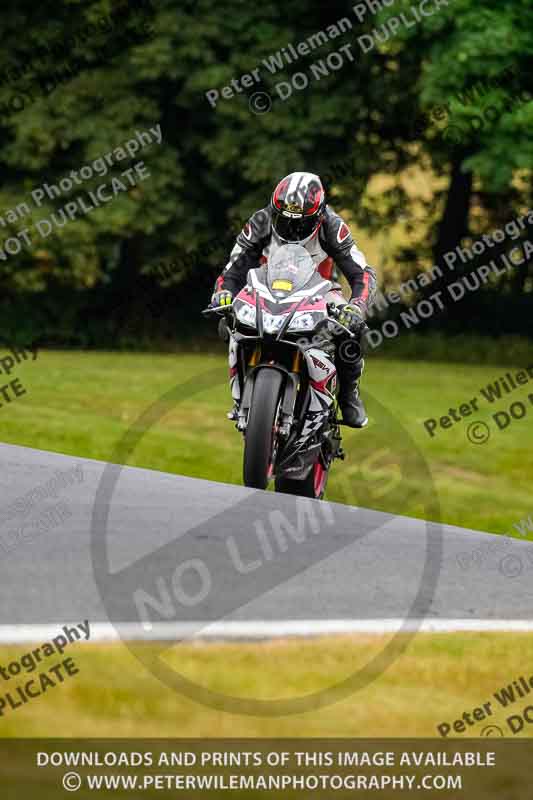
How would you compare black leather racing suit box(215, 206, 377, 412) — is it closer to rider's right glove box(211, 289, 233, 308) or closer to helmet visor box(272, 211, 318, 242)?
helmet visor box(272, 211, 318, 242)

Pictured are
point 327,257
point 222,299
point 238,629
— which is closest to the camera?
point 238,629

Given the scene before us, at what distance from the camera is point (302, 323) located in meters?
8.00

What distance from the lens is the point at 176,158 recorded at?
936 inches

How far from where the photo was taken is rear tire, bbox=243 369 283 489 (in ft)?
25.2

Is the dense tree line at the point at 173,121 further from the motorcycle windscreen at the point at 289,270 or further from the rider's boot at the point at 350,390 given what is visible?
the motorcycle windscreen at the point at 289,270

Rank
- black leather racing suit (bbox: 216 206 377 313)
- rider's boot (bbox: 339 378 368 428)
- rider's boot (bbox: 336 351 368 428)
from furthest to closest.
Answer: rider's boot (bbox: 339 378 368 428) < rider's boot (bbox: 336 351 368 428) < black leather racing suit (bbox: 216 206 377 313)

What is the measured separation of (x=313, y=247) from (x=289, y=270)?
0.27 m

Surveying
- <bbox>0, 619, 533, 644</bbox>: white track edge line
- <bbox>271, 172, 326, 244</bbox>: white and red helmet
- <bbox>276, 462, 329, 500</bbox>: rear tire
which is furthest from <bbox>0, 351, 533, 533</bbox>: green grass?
<bbox>0, 619, 533, 644</bbox>: white track edge line

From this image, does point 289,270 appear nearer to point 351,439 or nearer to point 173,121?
point 351,439

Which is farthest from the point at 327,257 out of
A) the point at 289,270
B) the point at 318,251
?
the point at 289,270

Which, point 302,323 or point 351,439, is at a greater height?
point 351,439

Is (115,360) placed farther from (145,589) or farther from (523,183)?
(145,589)

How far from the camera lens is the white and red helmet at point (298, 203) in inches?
320

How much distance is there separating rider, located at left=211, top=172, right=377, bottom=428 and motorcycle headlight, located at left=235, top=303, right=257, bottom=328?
0.88ft
